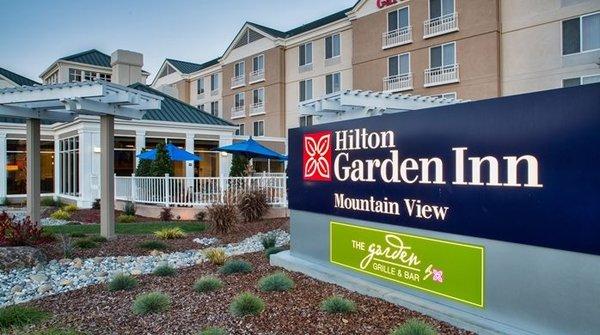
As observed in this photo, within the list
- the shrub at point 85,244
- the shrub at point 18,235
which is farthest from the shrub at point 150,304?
the shrub at point 85,244

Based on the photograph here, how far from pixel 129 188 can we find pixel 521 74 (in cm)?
1791

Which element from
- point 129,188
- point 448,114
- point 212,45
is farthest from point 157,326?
point 212,45

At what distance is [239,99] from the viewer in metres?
35.7

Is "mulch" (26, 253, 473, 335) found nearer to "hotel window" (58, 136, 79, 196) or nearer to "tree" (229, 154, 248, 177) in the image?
"tree" (229, 154, 248, 177)

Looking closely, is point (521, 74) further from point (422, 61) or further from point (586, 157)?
point (586, 157)

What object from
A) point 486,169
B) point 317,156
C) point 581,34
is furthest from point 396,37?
point 486,169

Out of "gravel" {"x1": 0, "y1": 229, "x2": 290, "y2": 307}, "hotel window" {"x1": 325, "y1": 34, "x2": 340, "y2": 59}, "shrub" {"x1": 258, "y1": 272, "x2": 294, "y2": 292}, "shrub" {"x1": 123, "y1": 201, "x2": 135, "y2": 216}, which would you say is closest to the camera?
"shrub" {"x1": 258, "y1": 272, "x2": 294, "y2": 292}

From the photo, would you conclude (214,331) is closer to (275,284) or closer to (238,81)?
(275,284)

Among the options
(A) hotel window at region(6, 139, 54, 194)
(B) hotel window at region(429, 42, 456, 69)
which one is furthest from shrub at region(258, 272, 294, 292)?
(A) hotel window at region(6, 139, 54, 194)

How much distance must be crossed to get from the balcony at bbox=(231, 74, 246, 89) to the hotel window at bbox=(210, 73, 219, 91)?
3481mm

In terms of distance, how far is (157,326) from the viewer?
4.43 m

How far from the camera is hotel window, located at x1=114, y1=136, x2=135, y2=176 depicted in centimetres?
2088

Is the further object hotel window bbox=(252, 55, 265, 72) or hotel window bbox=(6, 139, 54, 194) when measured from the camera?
hotel window bbox=(252, 55, 265, 72)

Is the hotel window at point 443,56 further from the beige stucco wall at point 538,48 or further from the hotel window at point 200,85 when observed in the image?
the hotel window at point 200,85
